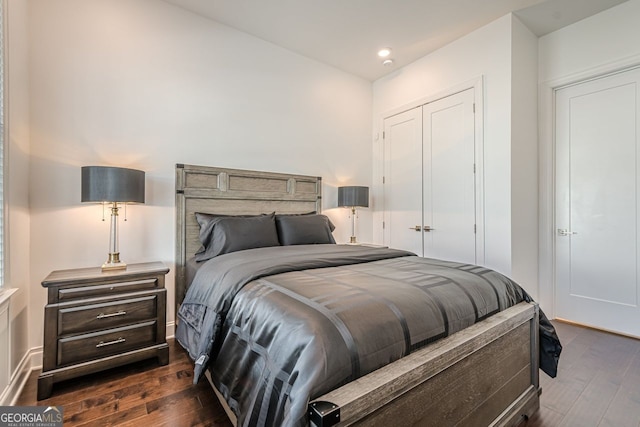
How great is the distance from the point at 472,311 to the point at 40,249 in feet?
9.40

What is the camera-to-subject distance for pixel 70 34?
89.3 inches

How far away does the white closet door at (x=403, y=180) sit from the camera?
371cm

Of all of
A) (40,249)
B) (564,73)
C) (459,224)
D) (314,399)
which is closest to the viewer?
(314,399)

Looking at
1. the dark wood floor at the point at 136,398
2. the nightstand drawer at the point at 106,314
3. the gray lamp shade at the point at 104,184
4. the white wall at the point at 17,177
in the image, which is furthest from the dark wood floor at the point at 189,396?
the gray lamp shade at the point at 104,184

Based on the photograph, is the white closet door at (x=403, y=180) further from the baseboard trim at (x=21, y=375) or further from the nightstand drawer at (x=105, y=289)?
the baseboard trim at (x=21, y=375)

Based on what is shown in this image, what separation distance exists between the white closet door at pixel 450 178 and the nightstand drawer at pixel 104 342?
9.72 ft

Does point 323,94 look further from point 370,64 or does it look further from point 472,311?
point 472,311

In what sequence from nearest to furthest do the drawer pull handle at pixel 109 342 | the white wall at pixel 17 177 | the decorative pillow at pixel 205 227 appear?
1. the white wall at pixel 17 177
2. the drawer pull handle at pixel 109 342
3. the decorative pillow at pixel 205 227

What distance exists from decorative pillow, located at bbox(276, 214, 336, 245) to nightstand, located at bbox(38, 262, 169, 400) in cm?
108

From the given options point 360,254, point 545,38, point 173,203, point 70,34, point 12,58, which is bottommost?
point 360,254

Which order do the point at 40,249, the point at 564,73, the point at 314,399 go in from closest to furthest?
the point at 314,399, the point at 40,249, the point at 564,73

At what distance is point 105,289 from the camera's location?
194 centimetres

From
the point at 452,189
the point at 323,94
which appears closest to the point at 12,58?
the point at 323,94

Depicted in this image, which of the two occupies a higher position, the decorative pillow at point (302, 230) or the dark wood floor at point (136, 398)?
the decorative pillow at point (302, 230)
